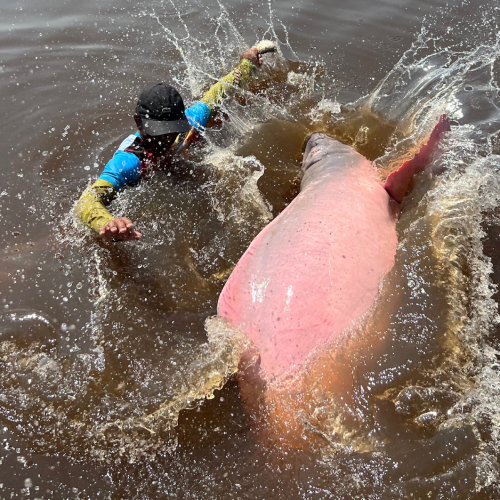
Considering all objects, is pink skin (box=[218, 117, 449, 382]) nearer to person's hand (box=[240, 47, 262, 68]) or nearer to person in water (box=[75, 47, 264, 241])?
person in water (box=[75, 47, 264, 241])

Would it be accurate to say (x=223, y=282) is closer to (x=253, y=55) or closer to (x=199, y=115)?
(x=199, y=115)

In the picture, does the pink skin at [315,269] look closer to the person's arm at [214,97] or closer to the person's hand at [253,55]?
the person's arm at [214,97]

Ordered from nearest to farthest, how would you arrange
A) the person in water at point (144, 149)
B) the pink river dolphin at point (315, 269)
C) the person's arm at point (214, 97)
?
1. the pink river dolphin at point (315, 269)
2. the person in water at point (144, 149)
3. the person's arm at point (214, 97)

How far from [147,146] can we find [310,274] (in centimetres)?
186

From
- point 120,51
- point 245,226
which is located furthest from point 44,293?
point 120,51

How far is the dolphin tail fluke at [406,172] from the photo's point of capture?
297 centimetres

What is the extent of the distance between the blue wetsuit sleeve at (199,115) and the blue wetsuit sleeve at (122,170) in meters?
0.72

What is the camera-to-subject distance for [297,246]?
8.44 feet

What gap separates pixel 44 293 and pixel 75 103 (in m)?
2.70

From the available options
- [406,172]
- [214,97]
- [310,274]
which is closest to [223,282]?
Result: [310,274]

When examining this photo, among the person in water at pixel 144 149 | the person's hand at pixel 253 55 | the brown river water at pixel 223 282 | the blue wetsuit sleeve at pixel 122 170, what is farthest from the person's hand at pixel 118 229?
the person's hand at pixel 253 55

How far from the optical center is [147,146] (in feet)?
11.4

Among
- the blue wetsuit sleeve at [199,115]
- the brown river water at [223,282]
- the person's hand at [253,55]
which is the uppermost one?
the person's hand at [253,55]

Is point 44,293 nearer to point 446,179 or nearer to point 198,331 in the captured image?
point 198,331
